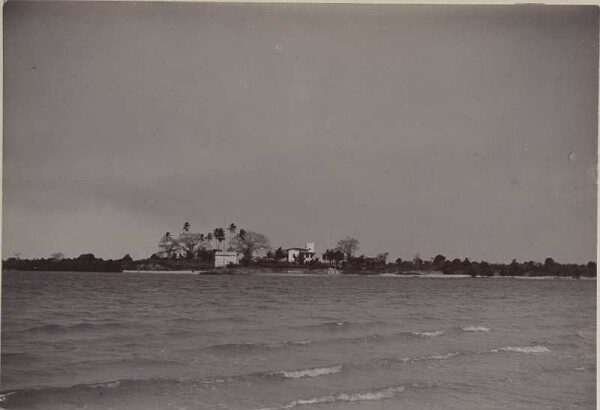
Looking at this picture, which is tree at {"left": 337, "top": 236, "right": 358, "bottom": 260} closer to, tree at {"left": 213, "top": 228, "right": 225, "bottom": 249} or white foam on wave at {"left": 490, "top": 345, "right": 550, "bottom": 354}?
tree at {"left": 213, "top": 228, "right": 225, "bottom": 249}

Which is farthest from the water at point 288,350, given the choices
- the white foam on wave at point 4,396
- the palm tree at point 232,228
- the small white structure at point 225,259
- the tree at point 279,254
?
the palm tree at point 232,228

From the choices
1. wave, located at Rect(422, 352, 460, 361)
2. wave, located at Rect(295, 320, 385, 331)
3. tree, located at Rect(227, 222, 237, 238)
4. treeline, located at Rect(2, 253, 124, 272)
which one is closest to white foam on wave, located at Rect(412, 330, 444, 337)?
wave, located at Rect(295, 320, 385, 331)

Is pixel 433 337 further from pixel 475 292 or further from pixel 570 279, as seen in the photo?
pixel 570 279

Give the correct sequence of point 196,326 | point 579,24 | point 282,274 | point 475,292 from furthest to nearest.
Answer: point 282,274 → point 475,292 → point 196,326 → point 579,24

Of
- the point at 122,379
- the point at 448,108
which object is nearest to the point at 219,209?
the point at 122,379

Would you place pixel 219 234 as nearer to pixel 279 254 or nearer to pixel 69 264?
pixel 279 254

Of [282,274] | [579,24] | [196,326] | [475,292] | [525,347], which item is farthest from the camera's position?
[282,274]
